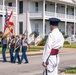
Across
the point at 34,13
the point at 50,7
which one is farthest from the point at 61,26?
the point at 34,13

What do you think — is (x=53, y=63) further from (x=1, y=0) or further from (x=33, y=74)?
(x=1, y=0)

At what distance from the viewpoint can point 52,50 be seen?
7211mm

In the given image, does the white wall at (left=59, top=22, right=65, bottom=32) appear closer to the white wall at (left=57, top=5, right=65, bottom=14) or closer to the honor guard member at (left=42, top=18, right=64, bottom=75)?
the white wall at (left=57, top=5, right=65, bottom=14)

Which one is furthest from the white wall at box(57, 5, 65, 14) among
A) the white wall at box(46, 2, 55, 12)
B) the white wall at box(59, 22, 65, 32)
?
the white wall at box(59, 22, 65, 32)

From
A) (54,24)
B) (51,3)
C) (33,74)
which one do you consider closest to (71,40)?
(51,3)

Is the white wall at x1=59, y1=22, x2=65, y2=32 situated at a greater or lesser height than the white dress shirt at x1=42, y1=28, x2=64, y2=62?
lesser

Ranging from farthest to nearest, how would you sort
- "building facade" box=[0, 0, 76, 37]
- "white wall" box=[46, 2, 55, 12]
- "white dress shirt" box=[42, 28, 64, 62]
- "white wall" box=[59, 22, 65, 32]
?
1. "white wall" box=[59, 22, 65, 32]
2. "white wall" box=[46, 2, 55, 12]
3. "building facade" box=[0, 0, 76, 37]
4. "white dress shirt" box=[42, 28, 64, 62]

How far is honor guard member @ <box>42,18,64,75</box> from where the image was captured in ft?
23.1

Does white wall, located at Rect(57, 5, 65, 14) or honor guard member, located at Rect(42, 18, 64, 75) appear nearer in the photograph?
honor guard member, located at Rect(42, 18, 64, 75)

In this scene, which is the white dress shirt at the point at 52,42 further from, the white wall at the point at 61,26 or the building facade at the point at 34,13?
the white wall at the point at 61,26

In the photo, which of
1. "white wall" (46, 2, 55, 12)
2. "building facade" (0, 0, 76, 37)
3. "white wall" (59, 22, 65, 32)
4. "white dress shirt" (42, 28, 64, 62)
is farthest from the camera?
"white wall" (59, 22, 65, 32)

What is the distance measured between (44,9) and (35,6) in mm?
1908

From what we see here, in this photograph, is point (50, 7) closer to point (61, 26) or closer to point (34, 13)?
point (61, 26)

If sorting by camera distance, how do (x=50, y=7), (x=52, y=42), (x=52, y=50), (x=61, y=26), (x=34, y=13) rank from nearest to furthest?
(x=52, y=42)
(x=52, y=50)
(x=34, y=13)
(x=50, y=7)
(x=61, y=26)
